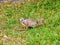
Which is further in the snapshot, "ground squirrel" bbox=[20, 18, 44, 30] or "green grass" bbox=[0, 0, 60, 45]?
"ground squirrel" bbox=[20, 18, 44, 30]

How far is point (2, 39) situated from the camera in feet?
23.8

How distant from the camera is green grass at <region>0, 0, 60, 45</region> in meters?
6.80

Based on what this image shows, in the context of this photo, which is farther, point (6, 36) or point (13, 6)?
point (13, 6)

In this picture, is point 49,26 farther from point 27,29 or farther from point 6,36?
point 6,36

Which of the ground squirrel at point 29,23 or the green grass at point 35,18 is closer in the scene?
the green grass at point 35,18

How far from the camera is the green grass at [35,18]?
6.80m

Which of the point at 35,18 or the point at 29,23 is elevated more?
the point at 29,23

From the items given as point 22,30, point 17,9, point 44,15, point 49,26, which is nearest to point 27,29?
point 22,30

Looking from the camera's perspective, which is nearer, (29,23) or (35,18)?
(29,23)

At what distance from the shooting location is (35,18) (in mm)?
8852

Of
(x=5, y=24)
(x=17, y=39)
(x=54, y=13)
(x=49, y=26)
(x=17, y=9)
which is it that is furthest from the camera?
(x=17, y=9)

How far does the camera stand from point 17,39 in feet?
23.5

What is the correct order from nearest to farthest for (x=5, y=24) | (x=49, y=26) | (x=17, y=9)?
(x=49, y=26)
(x=5, y=24)
(x=17, y=9)

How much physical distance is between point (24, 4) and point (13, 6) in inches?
17.7
